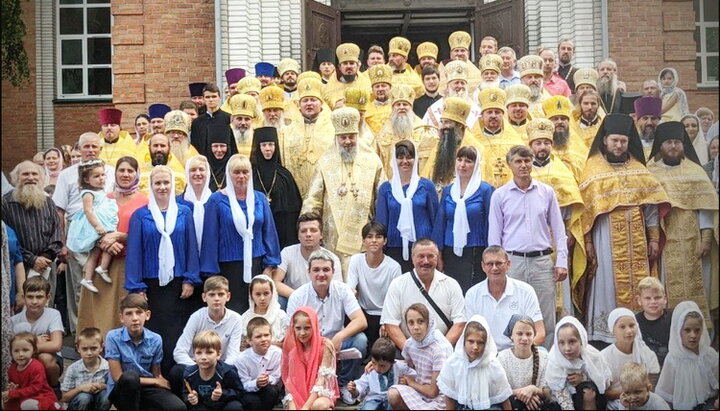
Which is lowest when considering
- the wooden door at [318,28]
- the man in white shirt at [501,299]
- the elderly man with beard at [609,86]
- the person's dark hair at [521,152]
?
the man in white shirt at [501,299]

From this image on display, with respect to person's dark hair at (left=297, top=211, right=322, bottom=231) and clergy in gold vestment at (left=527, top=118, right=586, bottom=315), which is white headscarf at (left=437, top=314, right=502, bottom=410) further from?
person's dark hair at (left=297, top=211, right=322, bottom=231)

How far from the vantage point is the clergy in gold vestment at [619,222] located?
7875 mm

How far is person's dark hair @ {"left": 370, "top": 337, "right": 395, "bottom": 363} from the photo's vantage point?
685cm

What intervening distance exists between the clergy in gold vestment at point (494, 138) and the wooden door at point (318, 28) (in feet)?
10.7

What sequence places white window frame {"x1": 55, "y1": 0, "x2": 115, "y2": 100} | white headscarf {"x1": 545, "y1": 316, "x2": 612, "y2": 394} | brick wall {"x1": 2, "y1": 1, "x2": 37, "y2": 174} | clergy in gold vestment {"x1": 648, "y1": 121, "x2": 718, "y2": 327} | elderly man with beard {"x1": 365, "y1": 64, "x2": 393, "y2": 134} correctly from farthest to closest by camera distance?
1. white window frame {"x1": 55, "y1": 0, "x2": 115, "y2": 100}
2. elderly man with beard {"x1": 365, "y1": 64, "x2": 393, "y2": 134}
3. brick wall {"x1": 2, "y1": 1, "x2": 37, "y2": 174}
4. clergy in gold vestment {"x1": 648, "y1": 121, "x2": 718, "y2": 327}
5. white headscarf {"x1": 545, "y1": 316, "x2": 612, "y2": 394}

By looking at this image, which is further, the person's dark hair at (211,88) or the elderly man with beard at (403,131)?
the person's dark hair at (211,88)

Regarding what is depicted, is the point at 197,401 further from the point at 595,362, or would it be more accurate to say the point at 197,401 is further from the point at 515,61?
the point at 515,61

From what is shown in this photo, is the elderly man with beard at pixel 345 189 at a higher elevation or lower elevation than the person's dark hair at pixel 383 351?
higher

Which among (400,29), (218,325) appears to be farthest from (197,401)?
(400,29)

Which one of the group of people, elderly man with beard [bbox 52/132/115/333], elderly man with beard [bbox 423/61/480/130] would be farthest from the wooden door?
elderly man with beard [bbox 52/132/115/333]

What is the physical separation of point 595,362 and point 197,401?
2.35 m

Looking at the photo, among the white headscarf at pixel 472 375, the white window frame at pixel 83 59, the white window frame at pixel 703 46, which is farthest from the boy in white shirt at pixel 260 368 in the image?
the white window frame at pixel 83 59

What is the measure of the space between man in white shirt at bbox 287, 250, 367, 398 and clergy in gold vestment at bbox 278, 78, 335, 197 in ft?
5.37

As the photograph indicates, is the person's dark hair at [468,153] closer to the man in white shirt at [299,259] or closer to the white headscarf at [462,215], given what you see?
the white headscarf at [462,215]
